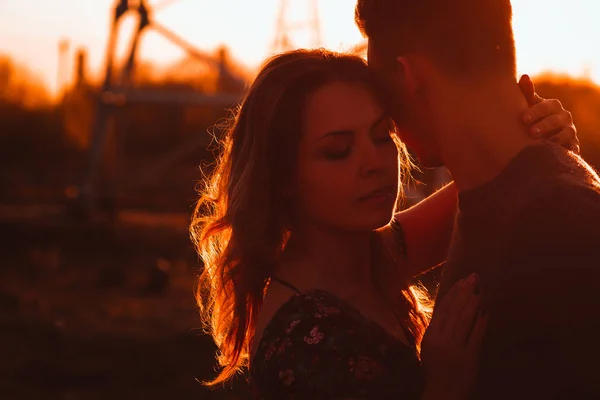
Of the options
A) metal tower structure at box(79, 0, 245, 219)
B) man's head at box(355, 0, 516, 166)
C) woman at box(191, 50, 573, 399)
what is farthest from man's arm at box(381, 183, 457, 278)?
metal tower structure at box(79, 0, 245, 219)

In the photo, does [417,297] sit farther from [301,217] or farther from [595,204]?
[595,204]

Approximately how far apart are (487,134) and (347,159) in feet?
1.74

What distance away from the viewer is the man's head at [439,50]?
297cm

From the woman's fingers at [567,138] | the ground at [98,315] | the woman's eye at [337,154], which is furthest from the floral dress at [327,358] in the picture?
the ground at [98,315]

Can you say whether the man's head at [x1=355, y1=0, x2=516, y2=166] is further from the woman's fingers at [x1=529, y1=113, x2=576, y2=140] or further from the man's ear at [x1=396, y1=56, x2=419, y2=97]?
the woman's fingers at [x1=529, y1=113, x2=576, y2=140]

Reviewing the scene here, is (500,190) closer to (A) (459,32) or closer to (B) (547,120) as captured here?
(B) (547,120)

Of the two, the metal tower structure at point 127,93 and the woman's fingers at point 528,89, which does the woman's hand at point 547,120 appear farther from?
the metal tower structure at point 127,93

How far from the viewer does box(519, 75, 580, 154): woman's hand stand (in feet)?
9.50

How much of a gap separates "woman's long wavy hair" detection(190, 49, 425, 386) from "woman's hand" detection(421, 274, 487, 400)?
0.66 meters

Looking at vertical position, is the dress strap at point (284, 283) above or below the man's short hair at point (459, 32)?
below

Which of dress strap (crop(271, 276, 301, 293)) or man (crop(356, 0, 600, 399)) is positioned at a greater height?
man (crop(356, 0, 600, 399))

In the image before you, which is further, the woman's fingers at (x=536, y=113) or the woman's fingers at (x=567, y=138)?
the woman's fingers at (x=567, y=138)

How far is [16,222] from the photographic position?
17266 mm

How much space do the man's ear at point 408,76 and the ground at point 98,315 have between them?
286cm
